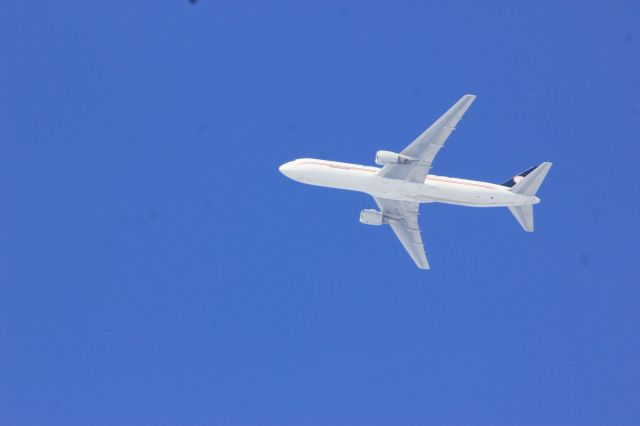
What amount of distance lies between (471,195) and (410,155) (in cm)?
605

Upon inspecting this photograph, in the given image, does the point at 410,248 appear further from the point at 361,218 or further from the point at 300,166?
the point at 300,166

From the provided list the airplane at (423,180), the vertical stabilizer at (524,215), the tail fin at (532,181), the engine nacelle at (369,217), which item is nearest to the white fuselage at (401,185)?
the airplane at (423,180)

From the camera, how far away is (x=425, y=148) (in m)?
59.1

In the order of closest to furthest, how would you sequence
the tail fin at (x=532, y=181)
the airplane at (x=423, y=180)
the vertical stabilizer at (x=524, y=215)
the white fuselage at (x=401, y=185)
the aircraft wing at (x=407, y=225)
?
the tail fin at (x=532, y=181) → the airplane at (x=423, y=180) → the white fuselage at (x=401, y=185) → the vertical stabilizer at (x=524, y=215) → the aircraft wing at (x=407, y=225)

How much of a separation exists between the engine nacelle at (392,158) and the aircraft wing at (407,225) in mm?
7740

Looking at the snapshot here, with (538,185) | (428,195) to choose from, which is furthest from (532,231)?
(428,195)

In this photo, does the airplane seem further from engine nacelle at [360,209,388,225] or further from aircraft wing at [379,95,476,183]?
engine nacelle at [360,209,388,225]

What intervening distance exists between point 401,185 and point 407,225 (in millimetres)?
8818

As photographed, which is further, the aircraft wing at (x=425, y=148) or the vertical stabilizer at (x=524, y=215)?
the vertical stabilizer at (x=524, y=215)

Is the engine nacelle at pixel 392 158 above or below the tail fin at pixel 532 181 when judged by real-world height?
above

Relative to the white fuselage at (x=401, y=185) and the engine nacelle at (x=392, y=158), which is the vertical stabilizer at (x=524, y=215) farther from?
the engine nacelle at (x=392, y=158)

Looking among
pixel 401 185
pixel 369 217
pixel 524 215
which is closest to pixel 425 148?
pixel 401 185

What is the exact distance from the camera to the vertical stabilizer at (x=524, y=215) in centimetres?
6053

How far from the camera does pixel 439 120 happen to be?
188 ft
